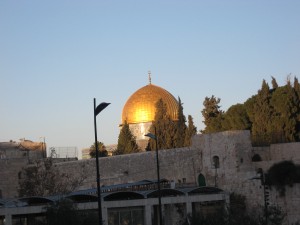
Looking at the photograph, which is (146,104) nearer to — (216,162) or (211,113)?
(211,113)

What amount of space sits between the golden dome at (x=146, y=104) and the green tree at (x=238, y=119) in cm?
1472

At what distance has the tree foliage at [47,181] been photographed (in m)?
44.2

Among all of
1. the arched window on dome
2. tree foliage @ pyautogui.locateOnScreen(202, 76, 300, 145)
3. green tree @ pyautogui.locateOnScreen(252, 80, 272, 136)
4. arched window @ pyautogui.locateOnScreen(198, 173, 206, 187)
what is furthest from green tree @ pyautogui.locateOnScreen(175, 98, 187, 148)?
the arched window on dome

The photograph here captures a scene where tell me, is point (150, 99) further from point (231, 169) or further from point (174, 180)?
point (231, 169)

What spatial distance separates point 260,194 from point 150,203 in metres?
5.33

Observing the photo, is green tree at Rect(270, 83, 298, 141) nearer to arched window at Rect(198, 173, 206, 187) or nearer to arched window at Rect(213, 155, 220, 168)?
arched window at Rect(213, 155, 220, 168)

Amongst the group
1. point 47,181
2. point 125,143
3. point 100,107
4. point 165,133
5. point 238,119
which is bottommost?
point 47,181

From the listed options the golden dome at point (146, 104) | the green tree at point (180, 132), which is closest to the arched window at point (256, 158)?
the green tree at point (180, 132)

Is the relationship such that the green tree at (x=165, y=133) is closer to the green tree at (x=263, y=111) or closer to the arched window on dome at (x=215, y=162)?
the green tree at (x=263, y=111)

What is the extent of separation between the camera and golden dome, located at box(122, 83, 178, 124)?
5841 centimetres

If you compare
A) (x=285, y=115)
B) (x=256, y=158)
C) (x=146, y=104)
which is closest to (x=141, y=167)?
(x=256, y=158)

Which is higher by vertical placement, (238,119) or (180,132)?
(238,119)

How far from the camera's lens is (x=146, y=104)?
58.7 metres

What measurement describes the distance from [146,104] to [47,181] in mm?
15677
